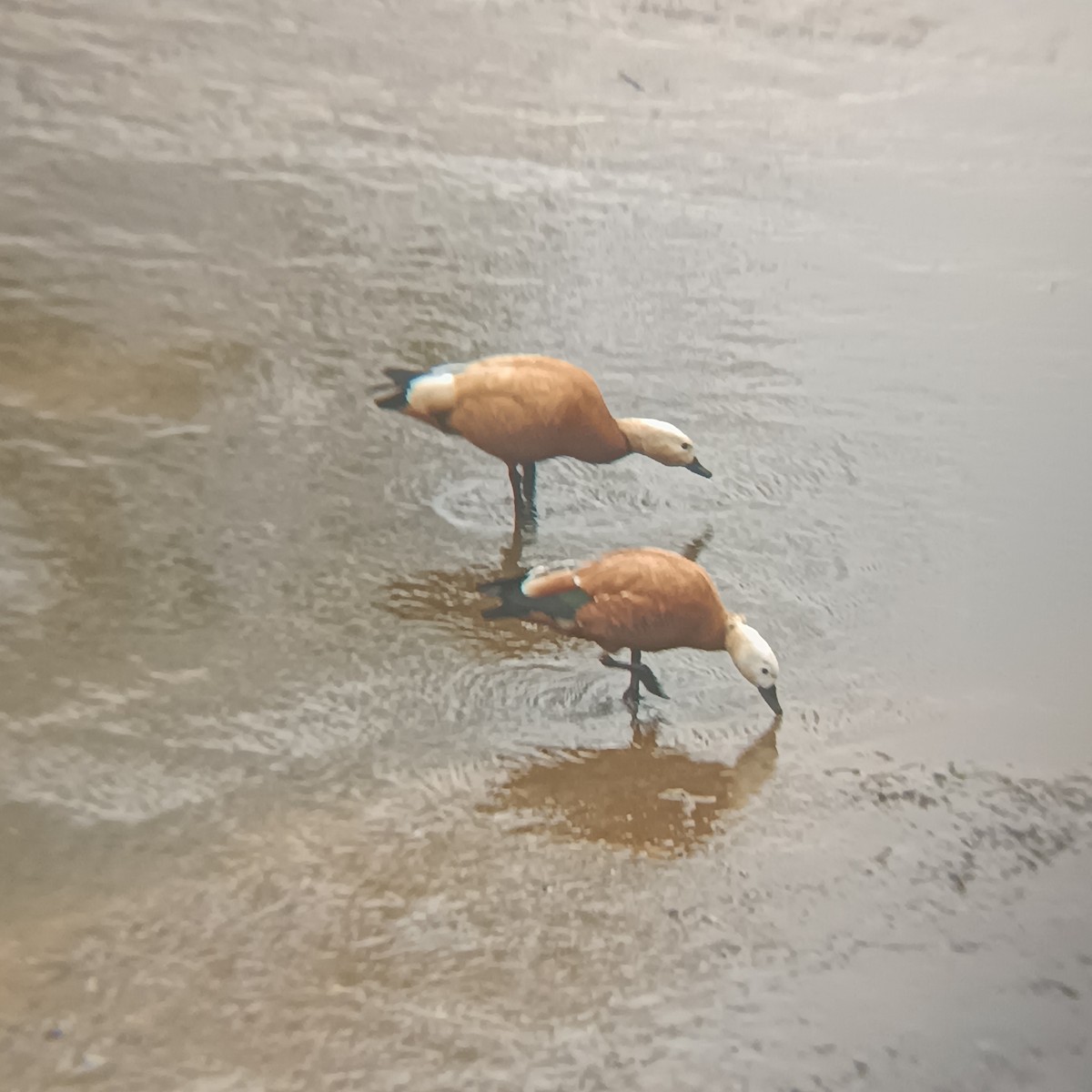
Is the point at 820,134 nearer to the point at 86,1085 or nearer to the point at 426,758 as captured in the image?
the point at 426,758

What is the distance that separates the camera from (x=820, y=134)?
3.28 meters

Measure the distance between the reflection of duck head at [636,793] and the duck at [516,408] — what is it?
1.72 ft

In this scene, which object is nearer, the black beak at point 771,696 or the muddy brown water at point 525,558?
the muddy brown water at point 525,558

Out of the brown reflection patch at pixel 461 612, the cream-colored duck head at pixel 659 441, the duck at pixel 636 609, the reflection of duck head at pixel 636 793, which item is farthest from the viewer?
the cream-colored duck head at pixel 659 441

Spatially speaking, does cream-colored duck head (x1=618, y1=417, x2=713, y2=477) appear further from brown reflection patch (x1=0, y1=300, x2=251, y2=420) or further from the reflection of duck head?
brown reflection patch (x1=0, y1=300, x2=251, y2=420)

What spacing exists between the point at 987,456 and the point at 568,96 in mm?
1515

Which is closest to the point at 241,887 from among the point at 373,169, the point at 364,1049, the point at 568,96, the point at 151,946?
the point at 151,946

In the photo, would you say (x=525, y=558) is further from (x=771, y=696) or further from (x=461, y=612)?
(x=771, y=696)

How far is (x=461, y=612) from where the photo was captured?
179 centimetres

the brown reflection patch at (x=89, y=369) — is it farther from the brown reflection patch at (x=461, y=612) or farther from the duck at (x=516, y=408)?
the brown reflection patch at (x=461, y=612)

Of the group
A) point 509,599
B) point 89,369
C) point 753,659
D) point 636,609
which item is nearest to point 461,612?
point 509,599

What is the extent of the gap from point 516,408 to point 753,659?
0.54 metres

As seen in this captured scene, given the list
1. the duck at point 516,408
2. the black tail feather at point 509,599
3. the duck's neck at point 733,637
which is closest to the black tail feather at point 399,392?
the duck at point 516,408

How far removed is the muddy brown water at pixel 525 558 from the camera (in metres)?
1.25
